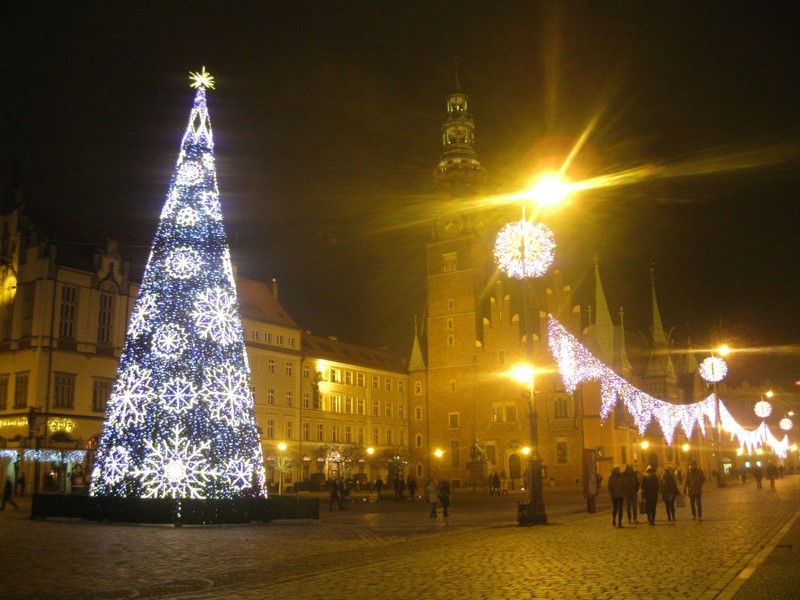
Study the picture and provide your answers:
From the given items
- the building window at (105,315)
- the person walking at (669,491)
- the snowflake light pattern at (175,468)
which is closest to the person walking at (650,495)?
the person walking at (669,491)

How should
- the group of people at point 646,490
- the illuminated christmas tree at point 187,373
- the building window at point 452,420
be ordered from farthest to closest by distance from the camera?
the building window at point 452,420 → the illuminated christmas tree at point 187,373 → the group of people at point 646,490

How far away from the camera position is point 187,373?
24.0 meters

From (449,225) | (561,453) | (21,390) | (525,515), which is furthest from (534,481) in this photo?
(449,225)

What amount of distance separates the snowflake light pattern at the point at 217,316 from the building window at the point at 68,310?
1120 inches

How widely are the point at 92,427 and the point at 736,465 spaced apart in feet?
269

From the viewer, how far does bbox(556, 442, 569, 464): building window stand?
69062mm

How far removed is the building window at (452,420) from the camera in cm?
7806

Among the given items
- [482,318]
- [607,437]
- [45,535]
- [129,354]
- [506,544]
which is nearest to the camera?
[506,544]

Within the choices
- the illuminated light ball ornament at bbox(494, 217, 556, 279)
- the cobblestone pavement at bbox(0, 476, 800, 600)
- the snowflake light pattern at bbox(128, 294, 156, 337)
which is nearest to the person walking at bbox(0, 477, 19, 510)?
the cobblestone pavement at bbox(0, 476, 800, 600)

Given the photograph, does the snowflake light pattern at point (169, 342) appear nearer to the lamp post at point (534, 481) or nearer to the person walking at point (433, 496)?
the lamp post at point (534, 481)

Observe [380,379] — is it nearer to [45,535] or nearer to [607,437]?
[607,437]

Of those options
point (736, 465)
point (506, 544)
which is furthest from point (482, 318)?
point (506, 544)

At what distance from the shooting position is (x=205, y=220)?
25.3 meters

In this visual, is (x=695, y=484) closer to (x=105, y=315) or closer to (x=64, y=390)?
(x=64, y=390)
